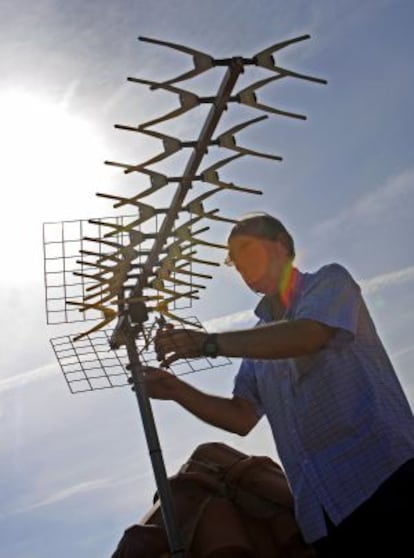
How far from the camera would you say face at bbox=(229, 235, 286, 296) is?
3.50 metres

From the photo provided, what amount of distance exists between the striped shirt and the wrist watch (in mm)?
352

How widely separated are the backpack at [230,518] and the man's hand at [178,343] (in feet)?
2.86

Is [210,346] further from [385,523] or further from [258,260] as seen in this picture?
[385,523]

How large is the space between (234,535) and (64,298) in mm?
1368

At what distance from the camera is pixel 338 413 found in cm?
322

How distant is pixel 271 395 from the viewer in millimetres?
3564

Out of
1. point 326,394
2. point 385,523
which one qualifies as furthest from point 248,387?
point 385,523

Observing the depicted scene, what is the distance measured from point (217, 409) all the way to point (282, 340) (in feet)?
3.16

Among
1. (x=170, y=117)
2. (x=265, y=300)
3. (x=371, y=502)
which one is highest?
(x=170, y=117)

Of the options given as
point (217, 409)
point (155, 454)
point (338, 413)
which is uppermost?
point (217, 409)

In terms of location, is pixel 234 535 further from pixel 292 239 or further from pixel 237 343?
pixel 292 239

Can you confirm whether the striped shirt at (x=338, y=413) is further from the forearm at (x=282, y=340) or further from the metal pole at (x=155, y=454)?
the metal pole at (x=155, y=454)

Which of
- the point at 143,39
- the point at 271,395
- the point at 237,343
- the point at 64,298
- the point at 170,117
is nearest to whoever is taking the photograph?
the point at 143,39

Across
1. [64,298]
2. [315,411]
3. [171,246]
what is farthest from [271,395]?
[64,298]
